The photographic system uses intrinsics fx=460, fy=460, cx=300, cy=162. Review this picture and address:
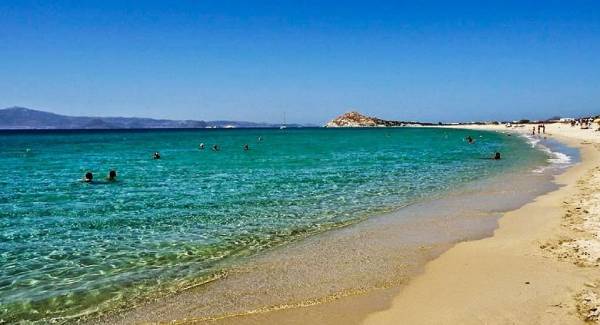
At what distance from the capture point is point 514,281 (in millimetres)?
8422

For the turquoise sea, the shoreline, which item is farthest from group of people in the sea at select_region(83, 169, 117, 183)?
the shoreline

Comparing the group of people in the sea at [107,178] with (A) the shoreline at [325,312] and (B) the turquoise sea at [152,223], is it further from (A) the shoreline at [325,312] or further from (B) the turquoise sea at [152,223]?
(A) the shoreline at [325,312]

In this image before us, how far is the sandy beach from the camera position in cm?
693

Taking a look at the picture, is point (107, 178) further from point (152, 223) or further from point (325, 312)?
A: point (325, 312)

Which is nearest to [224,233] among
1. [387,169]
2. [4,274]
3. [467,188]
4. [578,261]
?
[4,274]

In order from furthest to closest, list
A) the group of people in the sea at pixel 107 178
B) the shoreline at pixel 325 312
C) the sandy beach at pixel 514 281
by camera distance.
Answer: the group of people in the sea at pixel 107 178 < the shoreline at pixel 325 312 < the sandy beach at pixel 514 281

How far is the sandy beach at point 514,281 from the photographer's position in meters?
6.93

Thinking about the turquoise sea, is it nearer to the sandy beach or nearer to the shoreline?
the shoreline

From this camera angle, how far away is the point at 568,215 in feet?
45.8

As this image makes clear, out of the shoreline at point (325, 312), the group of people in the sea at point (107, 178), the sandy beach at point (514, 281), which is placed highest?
the sandy beach at point (514, 281)

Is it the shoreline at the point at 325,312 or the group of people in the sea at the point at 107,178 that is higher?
the shoreline at the point at 325,312

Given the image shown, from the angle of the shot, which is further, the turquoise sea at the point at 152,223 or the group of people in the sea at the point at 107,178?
the group of people in the sea at the point at 107,178

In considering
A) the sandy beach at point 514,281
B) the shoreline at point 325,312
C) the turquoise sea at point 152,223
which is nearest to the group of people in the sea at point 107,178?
the turquoise sea at point 152,223

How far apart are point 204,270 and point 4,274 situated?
4.18 metres
